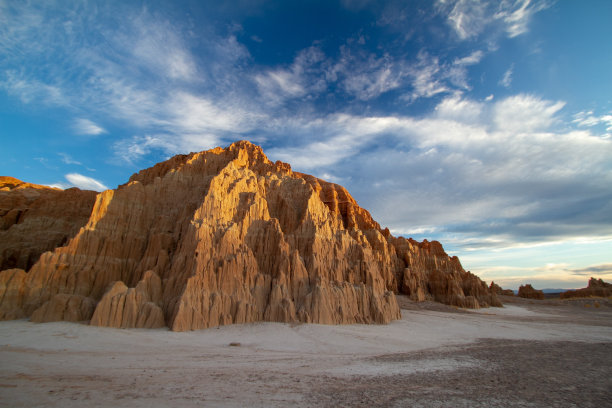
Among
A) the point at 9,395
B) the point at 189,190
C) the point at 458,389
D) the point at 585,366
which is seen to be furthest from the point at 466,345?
the point at 189,190

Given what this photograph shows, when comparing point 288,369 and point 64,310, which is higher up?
point 64,310

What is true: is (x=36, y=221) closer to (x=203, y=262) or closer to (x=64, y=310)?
(x=64, y=310)

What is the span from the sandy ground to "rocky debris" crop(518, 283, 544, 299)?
242ft

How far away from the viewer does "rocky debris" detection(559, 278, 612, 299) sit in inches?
2975

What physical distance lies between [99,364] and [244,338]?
31.9 feet

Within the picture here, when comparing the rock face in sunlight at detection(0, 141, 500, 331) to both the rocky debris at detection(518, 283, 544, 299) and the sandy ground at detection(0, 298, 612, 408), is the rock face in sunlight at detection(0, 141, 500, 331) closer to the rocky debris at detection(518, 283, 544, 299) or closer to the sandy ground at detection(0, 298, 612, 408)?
the sandy ground at detection(0, 298, 612, 408)

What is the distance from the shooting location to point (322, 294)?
1131 inches

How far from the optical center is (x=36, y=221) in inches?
1428

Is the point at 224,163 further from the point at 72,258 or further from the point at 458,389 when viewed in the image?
the point at 458,389

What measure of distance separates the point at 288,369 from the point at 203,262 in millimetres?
15461

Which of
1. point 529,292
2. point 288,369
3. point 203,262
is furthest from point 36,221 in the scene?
point 529,292

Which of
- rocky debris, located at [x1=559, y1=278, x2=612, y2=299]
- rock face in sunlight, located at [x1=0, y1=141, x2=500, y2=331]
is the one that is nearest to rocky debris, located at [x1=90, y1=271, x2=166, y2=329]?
rock face in sunlight, located at [x1=0, y1=141, x2=500, y2=331]

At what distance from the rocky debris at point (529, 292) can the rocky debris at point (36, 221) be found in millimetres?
103946

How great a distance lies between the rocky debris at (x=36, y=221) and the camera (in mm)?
34188
